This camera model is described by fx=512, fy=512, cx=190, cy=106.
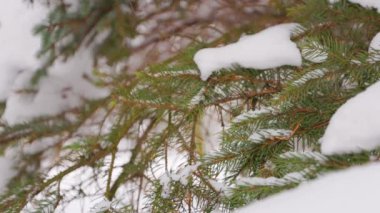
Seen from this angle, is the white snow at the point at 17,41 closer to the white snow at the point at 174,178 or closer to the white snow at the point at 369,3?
the white snow at the point at 174,178

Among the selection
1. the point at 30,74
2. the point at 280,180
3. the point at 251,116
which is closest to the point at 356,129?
the point at 280,180

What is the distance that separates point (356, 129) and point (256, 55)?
480 millimetres

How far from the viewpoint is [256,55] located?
1326 millimetres

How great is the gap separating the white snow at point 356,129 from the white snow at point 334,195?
51mm

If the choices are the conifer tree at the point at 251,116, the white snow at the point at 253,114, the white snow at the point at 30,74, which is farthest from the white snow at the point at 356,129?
the white snow at the point at 30,74

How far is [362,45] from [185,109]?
1.62 ft

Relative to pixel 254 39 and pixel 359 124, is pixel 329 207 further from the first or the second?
pixel 254 39

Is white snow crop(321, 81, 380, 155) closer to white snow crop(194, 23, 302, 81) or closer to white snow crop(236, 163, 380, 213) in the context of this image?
white snow crop(236, 163, 380, 213)

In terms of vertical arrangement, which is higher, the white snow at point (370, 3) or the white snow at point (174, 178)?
the white snow at point (370, 3)

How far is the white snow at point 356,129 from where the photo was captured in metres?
0.89

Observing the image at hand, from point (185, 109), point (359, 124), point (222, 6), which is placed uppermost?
point (222, 6)

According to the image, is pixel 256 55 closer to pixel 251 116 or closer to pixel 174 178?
pixel 251 116

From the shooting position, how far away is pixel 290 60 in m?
1.30

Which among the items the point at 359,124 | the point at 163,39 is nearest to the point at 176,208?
the point at 359,124
